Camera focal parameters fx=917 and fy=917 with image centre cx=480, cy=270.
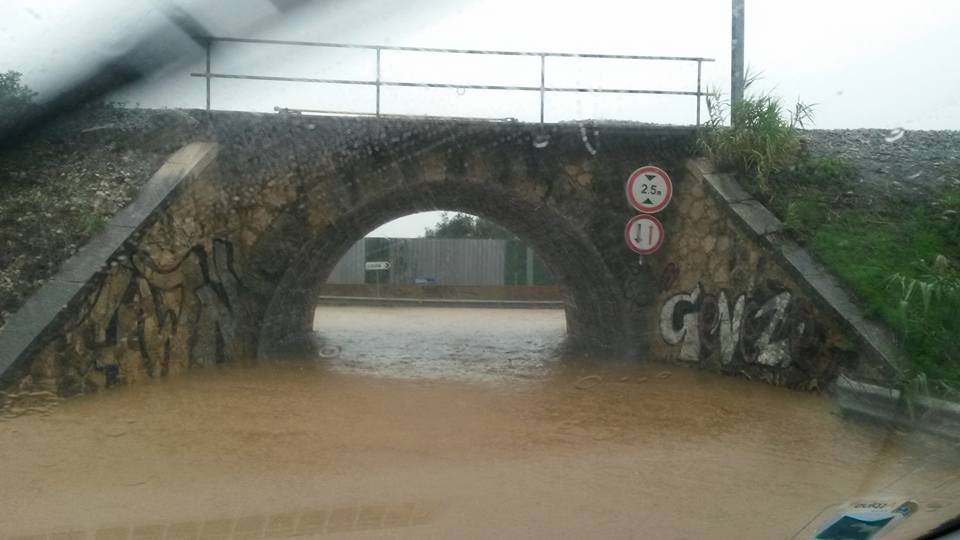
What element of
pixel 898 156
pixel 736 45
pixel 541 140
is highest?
pixel 736 45

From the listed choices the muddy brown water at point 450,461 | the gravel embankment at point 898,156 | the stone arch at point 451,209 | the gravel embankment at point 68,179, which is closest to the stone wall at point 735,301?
the muddy brown water at point 450,461

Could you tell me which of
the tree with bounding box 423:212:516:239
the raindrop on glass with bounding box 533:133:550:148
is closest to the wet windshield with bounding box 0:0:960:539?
the raindrop on glass with bounding box 533:133:550:148

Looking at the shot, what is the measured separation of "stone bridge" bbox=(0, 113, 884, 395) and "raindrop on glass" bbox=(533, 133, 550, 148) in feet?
0.07

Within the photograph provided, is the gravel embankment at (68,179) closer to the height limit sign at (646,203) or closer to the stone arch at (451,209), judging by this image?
the stone arch at (451,209)

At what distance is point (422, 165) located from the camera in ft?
43.4

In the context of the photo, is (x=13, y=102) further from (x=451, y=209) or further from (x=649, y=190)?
(x=649, y=190)

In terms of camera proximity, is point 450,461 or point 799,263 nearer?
point 450,461

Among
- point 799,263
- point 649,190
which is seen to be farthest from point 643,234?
point 799,263

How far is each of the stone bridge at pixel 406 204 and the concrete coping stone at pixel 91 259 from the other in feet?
0.11

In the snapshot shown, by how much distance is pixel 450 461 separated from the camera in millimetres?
6977

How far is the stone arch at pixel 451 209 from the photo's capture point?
13.1 metres

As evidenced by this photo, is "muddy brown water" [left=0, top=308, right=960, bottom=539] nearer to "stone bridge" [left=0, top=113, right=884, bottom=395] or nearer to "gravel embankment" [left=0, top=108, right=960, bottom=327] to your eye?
"stone bridge" [left=0, top=113, right=884, bottom=395]

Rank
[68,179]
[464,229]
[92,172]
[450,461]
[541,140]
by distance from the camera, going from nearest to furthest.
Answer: [450,461] → [68,179] → [92,172] → [541,140] → [464,229]

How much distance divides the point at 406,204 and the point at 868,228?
24.1 feet
